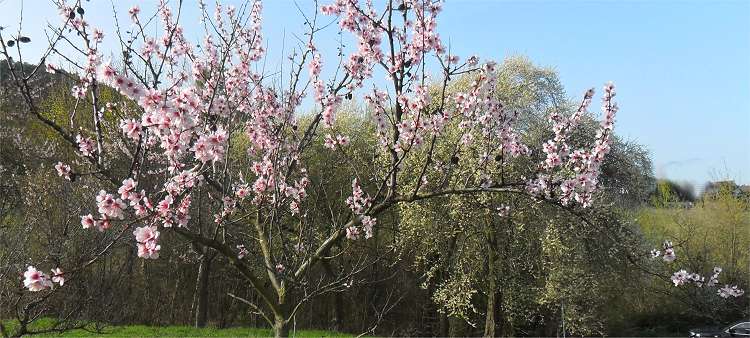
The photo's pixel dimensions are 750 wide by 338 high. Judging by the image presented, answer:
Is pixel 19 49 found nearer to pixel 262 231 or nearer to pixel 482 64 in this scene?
pixel 262 231

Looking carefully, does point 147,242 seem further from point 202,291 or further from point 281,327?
point 202,291

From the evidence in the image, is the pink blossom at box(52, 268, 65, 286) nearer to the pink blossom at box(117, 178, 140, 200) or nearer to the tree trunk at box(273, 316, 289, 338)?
the pink blossom at box(117, 178, 140, 200)

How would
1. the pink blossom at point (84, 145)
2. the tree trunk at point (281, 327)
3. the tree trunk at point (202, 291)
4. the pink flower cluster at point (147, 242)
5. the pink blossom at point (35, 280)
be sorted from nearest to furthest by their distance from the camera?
1. the pink blossom at point (35, 280)
2. the pink flower cluster at point (147, 242)
3. the pink blossom at point (84, 145)
4. the tree trunk at point (281, 327)
5. the tree trunk at point (202, 291)

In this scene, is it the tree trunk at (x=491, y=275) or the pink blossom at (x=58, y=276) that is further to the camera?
the tree trunk at (x=491, y=275)

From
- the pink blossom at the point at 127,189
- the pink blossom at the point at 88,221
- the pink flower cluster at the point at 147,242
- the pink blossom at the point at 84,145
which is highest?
the pink blossom at the point at 84,145

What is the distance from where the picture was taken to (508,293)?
14133 mm

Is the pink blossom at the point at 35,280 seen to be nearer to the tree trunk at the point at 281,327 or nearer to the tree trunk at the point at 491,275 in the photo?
the tree trunk at the point at 281,327

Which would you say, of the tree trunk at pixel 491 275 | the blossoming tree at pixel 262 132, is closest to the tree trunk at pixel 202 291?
the tree trunk at pixel 491 275

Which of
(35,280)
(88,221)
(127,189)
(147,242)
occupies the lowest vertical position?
(35,280)

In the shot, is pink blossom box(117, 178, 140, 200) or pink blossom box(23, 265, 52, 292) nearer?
pink blossom box(23, 265, 52, 292)

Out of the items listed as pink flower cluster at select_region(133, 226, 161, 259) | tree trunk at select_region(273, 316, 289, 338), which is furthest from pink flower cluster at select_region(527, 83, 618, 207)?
pink flower cluster at select_region(133, 226, 161, 259)

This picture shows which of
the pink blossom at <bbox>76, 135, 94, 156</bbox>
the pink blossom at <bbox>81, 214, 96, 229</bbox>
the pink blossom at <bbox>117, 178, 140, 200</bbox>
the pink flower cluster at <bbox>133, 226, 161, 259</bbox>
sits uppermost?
the pink blossom at <bbox>76, 135, 94, 156</bbox>

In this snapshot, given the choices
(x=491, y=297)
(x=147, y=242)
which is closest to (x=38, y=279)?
(x=147, y=242)

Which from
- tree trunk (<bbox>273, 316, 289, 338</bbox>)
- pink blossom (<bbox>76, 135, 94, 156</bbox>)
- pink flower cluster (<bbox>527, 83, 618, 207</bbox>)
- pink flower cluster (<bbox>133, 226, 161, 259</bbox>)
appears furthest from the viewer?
pink flower cluster (<bbox>527, 83, 618, 207</bbox>)
